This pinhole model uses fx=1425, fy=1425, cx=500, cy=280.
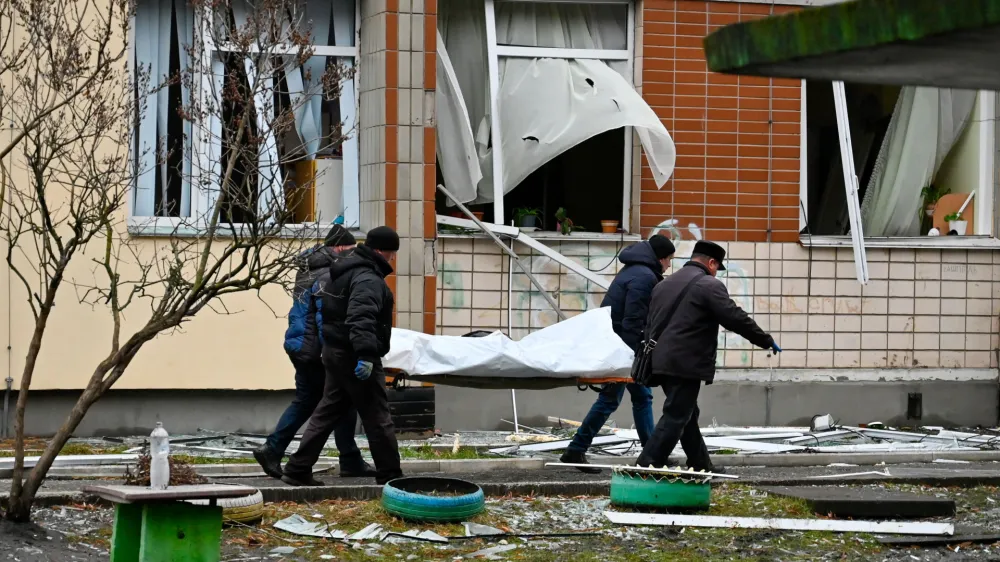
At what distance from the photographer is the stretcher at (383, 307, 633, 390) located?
35.6 feet

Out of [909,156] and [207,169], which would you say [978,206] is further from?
[207,169]

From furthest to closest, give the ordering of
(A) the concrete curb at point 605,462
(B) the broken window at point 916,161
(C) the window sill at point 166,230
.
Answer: (B) the broken window at point 916,161
(C) the window sill at point 166,230
(A) the concrete curb at point 605,462

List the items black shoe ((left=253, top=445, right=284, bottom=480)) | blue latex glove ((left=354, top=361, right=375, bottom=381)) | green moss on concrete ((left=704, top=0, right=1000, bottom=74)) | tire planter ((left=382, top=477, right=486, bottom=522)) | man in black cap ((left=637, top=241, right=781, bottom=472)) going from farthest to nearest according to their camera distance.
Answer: black shoe ((left=253, top=445, right=284, bottom=480))
man in black cap ((left=637, top=241, right=781, bottom=472))
blue latex glove ((left=354, top=361, right=375, bottom=381))
tire planter ((left=382, top=477, right=486, bottom=522))
green moss on concrete ((left=704, top=0, right=1000, bottom=74))

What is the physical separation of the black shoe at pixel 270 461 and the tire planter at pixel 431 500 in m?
1.39

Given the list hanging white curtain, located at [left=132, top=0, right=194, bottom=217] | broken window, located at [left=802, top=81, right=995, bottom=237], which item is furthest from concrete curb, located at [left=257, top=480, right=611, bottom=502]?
broken window, located at [left=802, top=81, right=995, bottom=237]

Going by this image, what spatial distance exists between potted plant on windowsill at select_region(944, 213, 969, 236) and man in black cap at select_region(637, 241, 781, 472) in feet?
18.4

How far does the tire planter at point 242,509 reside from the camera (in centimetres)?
785

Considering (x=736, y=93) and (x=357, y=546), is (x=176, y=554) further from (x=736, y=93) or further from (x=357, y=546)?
(x=736, y=93)

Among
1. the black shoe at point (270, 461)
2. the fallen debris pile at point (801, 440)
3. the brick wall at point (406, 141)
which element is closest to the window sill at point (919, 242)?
the fallen debris pile at point (801, 440)

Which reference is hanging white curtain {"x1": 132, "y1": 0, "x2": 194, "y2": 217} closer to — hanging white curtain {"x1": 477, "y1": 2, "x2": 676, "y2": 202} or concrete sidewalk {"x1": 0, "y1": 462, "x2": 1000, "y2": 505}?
hanging white curtain {"x1": 477, "y1": 2, "x2": 676, "y2": 202}

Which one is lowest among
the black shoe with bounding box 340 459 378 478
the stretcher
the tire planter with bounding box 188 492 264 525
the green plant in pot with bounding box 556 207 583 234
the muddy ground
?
the muddy ground

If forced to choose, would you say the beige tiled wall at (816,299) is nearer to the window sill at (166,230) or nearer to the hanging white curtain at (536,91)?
the hanging white curtain at (536,91)

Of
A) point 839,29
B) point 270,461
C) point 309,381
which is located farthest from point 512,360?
point 839,29

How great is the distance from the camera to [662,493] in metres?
8.70
